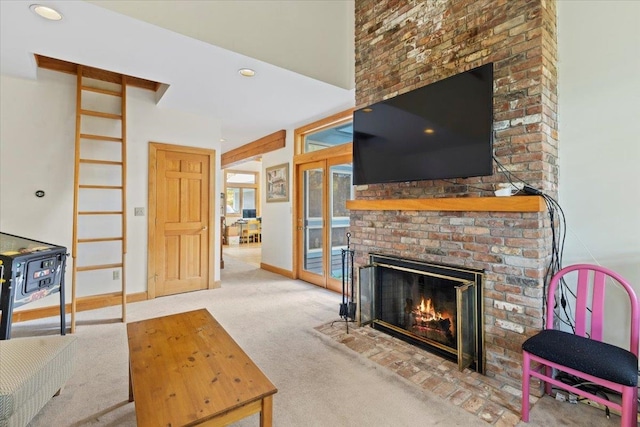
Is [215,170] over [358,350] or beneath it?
over

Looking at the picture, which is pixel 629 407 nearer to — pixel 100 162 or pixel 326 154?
pixel 326 154

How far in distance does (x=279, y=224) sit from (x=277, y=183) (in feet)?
2.44

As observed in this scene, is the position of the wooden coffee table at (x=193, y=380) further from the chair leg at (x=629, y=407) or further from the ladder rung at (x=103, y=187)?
the ladder rung at (x=103, y=187)

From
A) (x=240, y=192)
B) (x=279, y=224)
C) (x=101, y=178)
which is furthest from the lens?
(x=240, y=192)

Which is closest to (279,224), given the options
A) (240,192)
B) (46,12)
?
(46,12)

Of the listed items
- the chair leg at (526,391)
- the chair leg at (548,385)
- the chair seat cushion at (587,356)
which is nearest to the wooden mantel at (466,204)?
the chair seat cushion at (587,356)

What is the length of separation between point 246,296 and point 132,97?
2985mm

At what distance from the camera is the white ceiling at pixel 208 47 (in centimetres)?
232

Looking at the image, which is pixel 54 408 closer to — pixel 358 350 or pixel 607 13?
pixel 358 350

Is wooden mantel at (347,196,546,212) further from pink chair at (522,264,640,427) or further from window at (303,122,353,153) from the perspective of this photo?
window at (303,122,353,153)

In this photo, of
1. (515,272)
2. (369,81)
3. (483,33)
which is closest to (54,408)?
(515,272)

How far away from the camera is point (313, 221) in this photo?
4.80 meters

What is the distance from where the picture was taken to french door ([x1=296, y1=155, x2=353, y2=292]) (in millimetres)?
4402

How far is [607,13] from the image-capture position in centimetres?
201
